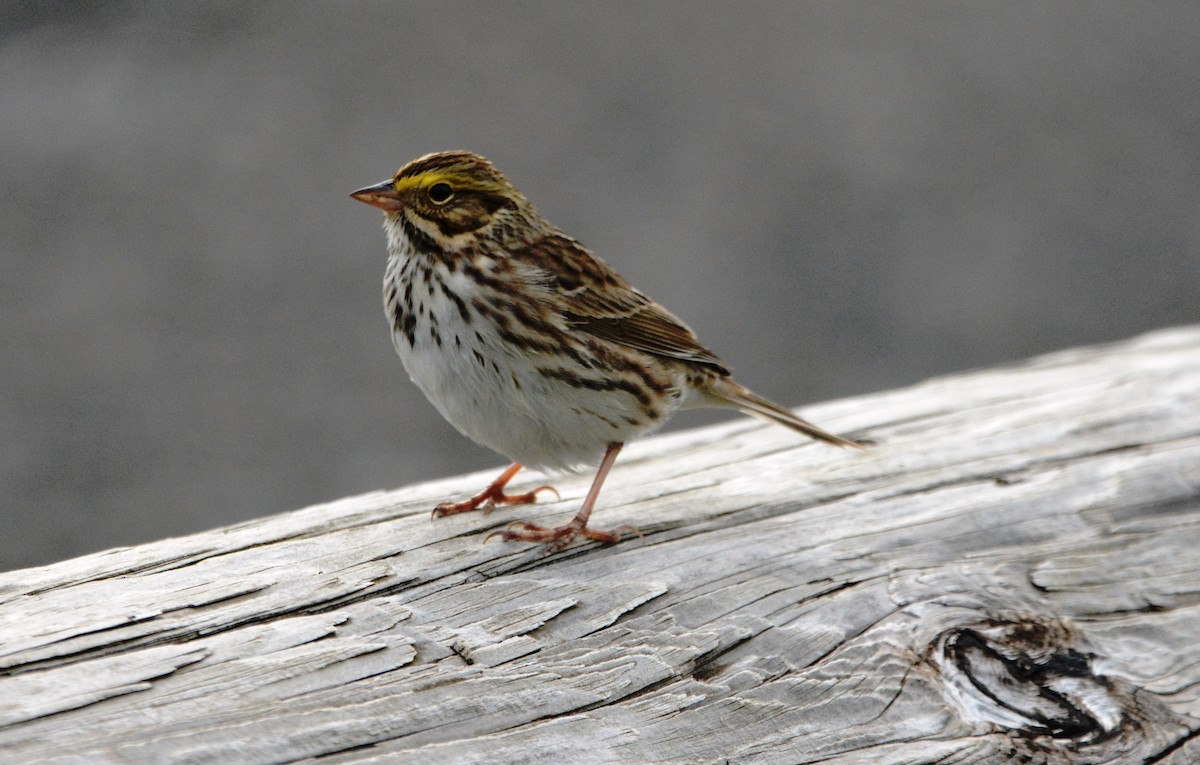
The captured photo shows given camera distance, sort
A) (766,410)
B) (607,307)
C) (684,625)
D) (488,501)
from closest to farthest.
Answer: (684,625) → (488,501) → (607,307) → (766,410)

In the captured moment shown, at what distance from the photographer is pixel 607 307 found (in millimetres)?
4289

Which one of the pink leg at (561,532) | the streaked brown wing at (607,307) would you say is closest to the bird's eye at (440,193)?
the streaked brown wing at (607,307)

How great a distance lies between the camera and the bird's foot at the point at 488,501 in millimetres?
3943

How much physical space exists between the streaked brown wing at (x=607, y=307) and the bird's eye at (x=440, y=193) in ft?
1.07

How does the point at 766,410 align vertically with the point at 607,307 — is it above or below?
below

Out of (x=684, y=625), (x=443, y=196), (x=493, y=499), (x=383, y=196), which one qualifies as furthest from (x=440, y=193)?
(x=684, y=625)

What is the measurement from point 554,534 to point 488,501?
1.69 ft

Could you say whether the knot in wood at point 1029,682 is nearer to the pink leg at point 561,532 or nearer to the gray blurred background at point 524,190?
the pink leg at point 561,532

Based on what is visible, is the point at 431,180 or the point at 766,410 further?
the point at 766,410

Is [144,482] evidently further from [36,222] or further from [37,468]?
[36,222]

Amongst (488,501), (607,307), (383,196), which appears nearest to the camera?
(383,196)

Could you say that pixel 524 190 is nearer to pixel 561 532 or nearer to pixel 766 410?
pixel 766 410

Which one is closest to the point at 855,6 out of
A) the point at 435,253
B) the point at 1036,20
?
the point at 1036,20

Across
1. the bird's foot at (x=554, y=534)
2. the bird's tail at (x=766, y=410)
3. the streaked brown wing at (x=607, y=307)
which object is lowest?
the bird's foot at (x=554, y=534)
